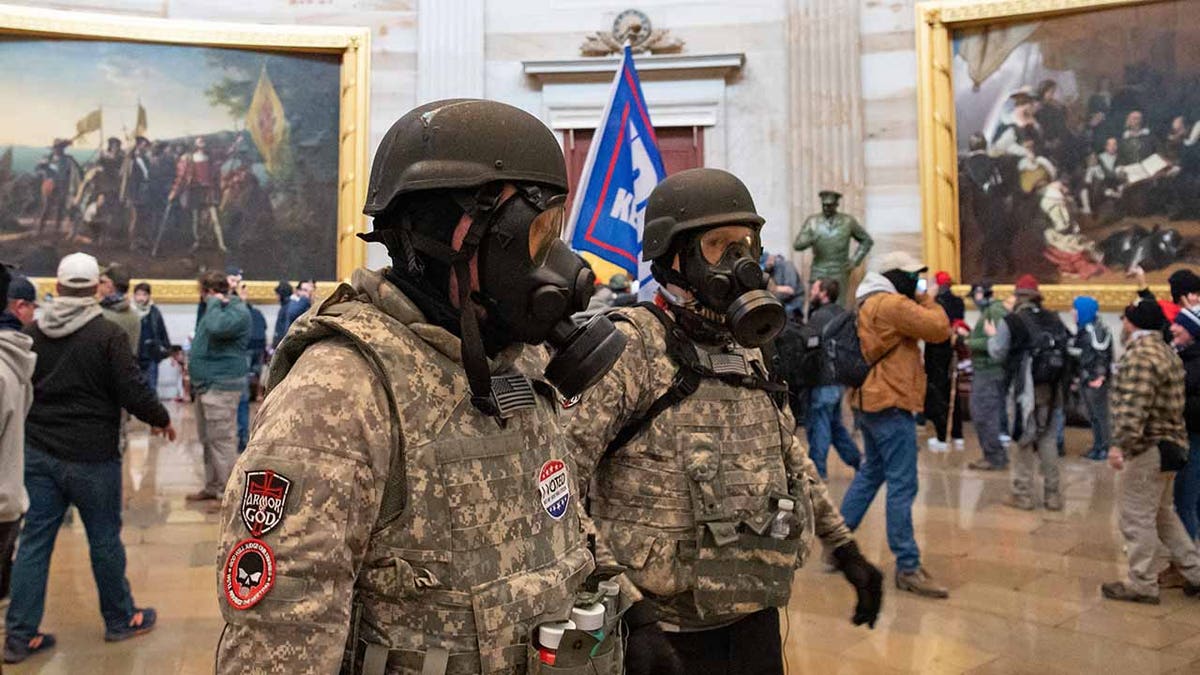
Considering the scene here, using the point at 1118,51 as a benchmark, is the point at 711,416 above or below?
below

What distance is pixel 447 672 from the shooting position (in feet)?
4.47

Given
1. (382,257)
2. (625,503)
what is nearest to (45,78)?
(382,257)

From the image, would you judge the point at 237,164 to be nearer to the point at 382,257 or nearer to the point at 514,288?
the point at 382,257

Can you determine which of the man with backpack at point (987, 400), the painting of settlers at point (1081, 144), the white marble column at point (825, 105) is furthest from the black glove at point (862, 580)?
the painting of settlers at point (1081, 144)

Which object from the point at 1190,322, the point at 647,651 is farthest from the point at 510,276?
the point at 1190,322

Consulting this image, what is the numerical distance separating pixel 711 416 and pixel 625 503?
33cm

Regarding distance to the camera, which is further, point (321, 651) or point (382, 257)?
point (382, 257)

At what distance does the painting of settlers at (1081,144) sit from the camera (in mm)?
10508

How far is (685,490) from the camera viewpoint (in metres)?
2.37

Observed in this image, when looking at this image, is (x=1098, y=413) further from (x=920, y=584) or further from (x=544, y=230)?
(x=544, y=230)

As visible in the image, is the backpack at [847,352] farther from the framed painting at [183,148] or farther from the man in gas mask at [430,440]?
the framed painting at [183,148]

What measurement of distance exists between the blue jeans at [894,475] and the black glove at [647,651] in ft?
11.3

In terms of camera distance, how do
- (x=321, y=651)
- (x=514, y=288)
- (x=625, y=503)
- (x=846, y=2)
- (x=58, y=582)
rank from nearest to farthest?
(x=321, y=651)
(x=514, y=288)
(x=625, y=503)
(x=58, y=582)
(x=846, y=2)

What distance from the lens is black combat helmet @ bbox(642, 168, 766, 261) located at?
8.41ft
